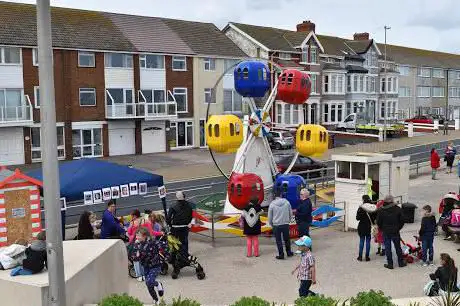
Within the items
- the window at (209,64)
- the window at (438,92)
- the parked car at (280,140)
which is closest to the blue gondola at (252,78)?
the parked car at (280,140)

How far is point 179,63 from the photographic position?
43375 millimetres

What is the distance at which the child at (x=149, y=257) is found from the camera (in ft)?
32.0

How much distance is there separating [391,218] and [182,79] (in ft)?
107

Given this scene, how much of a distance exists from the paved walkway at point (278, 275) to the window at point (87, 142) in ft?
76.7

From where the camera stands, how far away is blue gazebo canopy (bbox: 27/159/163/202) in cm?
1446

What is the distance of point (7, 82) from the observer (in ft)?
113

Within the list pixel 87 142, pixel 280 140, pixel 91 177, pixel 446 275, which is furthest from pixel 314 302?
pixel 280 140

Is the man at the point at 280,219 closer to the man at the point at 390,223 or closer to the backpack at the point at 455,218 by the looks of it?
the man at the point at 390,223

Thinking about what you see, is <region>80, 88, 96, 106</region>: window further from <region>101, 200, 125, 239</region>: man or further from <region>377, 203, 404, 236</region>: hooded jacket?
<region>377, 203, 404, 236</region>: hooded jacket

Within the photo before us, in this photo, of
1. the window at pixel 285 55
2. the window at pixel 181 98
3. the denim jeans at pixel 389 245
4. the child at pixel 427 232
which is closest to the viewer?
the denim jeans at pixel 389 245

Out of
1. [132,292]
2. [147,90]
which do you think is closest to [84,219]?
[132,292]

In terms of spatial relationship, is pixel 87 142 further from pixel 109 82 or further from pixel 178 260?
pixel 178 260

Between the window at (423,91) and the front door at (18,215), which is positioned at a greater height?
the window at (423,91)

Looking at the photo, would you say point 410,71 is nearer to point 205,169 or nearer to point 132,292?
point 205,169
